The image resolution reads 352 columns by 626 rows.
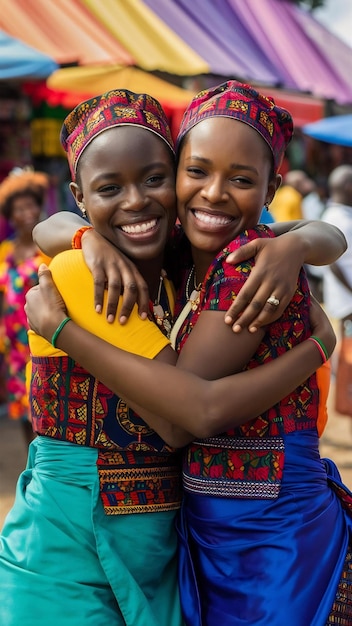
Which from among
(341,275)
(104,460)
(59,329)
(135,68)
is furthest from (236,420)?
(135,68)

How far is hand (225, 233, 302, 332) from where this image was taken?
6.24 feet

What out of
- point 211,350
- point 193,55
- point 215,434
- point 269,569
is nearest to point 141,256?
point 211,350

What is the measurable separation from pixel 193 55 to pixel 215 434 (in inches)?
351

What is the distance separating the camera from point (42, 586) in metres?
1.89

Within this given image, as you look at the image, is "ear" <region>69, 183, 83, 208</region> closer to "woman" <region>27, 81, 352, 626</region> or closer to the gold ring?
"woman" <region>27, 81, 352, 626</region>

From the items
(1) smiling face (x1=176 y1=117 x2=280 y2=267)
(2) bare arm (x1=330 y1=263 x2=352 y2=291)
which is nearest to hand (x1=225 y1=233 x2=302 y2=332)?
(1) smiling face (x1=176 y1=117 x2=280 y2=267)

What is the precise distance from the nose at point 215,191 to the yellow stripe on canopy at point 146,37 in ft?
24.8

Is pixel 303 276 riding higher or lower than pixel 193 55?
higher

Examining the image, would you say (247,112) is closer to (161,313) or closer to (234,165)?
(234,165)

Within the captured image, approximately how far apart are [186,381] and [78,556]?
512 mm

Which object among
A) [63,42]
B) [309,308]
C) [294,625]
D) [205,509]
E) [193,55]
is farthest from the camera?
[193,55]

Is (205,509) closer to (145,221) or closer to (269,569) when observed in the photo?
(269,569)

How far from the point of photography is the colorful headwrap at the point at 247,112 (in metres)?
2.10

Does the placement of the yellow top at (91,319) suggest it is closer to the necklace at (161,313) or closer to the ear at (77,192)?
the necklace at (161,313)
